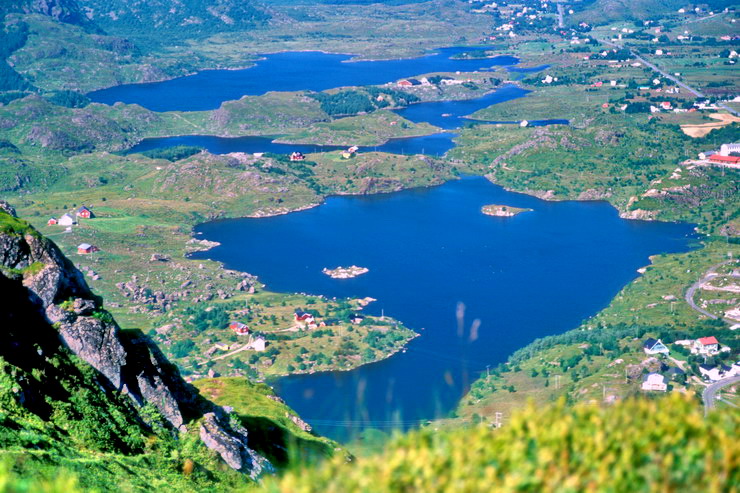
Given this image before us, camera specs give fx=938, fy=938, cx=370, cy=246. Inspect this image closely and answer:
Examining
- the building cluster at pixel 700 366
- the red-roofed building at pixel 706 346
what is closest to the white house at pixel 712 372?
the building cluster at pixel 700 366

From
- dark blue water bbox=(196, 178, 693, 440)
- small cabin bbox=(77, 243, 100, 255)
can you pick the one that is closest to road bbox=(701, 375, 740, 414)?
dark blue water bbox=(196, 178, 693, 440)

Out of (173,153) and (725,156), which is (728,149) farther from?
(173,153)

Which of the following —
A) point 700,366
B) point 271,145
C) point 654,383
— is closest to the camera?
point 654,383

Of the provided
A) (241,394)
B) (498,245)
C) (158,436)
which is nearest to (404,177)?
(498,245)

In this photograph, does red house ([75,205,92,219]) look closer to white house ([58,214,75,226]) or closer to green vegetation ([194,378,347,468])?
white house ([58,214,75,226])

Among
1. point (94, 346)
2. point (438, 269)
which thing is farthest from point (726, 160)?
point (94, 346)

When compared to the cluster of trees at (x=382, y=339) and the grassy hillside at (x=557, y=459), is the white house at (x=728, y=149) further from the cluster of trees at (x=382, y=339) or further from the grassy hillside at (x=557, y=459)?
the grassy hillside at (x=557, y=459)

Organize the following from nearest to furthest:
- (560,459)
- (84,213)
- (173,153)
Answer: (560,459)
(84,213)
(173,153)

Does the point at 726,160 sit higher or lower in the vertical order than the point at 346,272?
lower
